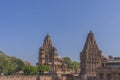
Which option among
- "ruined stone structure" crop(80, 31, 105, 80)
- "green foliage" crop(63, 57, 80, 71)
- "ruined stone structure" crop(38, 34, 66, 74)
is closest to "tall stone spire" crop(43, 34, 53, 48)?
"ruined stone structure" crop(38, 34, 66, 74)

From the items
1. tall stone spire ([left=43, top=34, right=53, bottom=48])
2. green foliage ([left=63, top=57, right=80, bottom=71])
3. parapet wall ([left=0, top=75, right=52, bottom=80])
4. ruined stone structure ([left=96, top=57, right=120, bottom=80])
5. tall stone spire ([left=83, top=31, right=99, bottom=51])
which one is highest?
tall stone spire ([left=43, top=34, right=53, bottom=48])

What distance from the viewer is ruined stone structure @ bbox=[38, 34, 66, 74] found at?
134m

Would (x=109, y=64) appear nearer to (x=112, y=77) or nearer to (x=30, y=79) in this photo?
(x=112, y=77)

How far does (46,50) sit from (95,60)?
2670cm

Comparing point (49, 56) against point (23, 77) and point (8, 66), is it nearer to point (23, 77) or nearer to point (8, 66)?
point (8, 66)

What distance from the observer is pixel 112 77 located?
95.9 metres

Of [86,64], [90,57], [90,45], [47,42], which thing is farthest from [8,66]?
[47,42]

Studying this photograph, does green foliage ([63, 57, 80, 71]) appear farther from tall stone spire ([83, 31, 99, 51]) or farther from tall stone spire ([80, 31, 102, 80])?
tall stone spire ([83, 31, 99, 51])

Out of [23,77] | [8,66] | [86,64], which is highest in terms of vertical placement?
[86,64]

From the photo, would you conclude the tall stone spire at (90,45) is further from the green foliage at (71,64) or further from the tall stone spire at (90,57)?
the green foliage at (71,64)

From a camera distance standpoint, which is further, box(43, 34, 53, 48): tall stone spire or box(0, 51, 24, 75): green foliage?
box(43, 34, 53, 48): tall stone spire

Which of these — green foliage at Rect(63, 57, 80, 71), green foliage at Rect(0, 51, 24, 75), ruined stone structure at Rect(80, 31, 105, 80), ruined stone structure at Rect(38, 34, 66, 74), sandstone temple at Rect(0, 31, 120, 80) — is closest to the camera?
sandstone temple at Rect(0, 31, 120, 80)

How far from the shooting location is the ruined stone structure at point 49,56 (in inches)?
5290

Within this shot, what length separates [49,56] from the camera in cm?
13700
